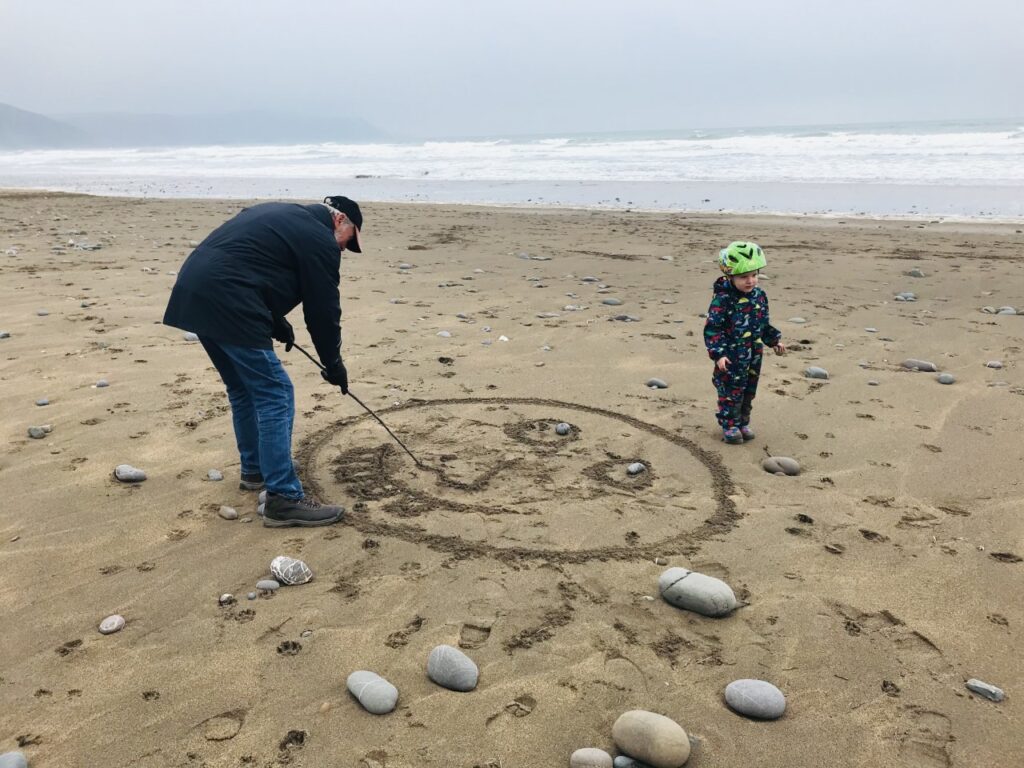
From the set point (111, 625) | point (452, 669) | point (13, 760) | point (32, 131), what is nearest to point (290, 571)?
point (111, 625)

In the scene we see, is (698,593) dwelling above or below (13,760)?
above

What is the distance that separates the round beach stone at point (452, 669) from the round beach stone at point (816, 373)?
446cm

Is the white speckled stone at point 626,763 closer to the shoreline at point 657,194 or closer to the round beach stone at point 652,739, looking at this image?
the round beach stone at point 652,739

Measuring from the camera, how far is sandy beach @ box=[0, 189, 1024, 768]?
7.91ft

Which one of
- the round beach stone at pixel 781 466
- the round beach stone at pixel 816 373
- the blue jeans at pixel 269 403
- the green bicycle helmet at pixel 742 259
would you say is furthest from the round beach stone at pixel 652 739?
the round beach stone at pixel 816 373

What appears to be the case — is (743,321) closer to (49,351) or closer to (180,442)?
(180,442)

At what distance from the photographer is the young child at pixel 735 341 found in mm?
4738

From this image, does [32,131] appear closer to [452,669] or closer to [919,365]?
[919,365]

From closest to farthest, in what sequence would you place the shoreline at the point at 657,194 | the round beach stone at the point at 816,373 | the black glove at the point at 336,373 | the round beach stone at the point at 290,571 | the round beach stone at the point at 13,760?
the round beach stone at the point at 13,760
the round beach stone at the point at 290,571
the black glove at the point at 336,373
the round beach stone at the point at 816,373
the shoreline at the point at 657,194

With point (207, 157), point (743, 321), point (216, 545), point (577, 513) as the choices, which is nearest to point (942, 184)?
point (743, 321)

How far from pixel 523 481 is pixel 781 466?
1.62 meters

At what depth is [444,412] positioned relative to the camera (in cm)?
530

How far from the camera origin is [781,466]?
14.4 feet

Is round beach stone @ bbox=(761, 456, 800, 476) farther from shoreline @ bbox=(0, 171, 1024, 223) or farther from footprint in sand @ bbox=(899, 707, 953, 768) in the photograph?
shoreline @ bbox=(0, 171, 1024, 223)
